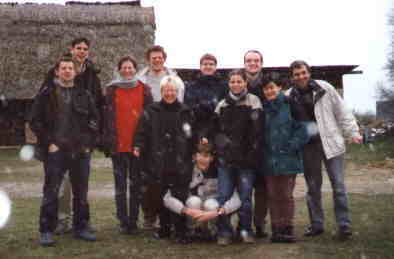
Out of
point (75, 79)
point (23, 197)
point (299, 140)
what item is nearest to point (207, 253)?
point (299, 140)

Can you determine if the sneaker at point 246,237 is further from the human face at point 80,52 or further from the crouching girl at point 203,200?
the human face at point 80,52

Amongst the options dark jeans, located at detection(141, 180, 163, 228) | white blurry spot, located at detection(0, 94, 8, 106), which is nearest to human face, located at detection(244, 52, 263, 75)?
dark jeans, located at detection(141, 180, 163, 228)

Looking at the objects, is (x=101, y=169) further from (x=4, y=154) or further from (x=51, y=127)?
(x=51, y=127)

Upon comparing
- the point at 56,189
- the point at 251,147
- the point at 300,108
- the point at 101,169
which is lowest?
the point at 101,169

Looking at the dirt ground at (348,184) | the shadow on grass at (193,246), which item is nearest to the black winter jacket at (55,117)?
the shadow on grass at (193,246)

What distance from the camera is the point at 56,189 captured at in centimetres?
442

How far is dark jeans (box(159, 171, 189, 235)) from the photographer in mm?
4562

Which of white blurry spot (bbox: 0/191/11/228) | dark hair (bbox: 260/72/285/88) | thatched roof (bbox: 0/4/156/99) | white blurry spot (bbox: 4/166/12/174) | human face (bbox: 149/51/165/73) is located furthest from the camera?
thatched roof (bbox: 0/4/156/99)

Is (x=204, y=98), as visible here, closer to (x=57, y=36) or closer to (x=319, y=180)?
(x=319, y=180)

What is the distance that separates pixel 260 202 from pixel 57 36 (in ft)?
57.5

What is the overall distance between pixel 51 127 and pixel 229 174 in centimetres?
178

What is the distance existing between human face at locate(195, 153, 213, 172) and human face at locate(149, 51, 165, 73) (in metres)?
→ 1.17

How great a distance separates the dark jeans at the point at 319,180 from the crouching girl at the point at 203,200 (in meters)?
0.85

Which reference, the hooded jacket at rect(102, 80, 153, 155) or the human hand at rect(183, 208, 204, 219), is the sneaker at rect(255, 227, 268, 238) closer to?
the human hand at rect(183, 208, 204, 219)
